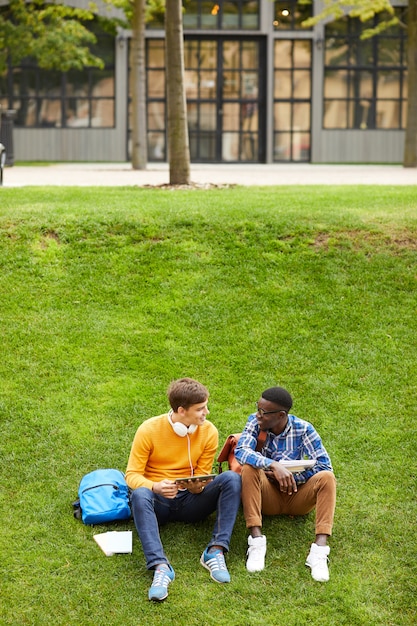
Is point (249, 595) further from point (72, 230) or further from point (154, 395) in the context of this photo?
point (72, 230)

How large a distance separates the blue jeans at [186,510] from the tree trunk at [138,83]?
55.4 feet

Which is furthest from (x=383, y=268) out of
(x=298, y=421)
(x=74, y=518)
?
(x=74, y=518)

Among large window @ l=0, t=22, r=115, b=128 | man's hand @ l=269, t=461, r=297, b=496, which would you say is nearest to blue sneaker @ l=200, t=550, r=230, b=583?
man's hand @ l=269, t=461, r=297, b=496

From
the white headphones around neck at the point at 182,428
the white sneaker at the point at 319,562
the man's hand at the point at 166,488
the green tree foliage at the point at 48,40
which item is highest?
the green tree foliage at the point at 48,40

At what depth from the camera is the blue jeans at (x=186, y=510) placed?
532 cm

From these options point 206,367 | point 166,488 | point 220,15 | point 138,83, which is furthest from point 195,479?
point 220,15

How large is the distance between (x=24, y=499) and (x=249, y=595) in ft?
6.02

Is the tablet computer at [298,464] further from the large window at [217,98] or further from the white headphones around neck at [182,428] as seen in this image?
the large window at [217,98]

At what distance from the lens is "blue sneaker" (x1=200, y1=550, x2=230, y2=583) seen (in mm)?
5230

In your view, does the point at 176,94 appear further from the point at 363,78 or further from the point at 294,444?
the point at 363,78

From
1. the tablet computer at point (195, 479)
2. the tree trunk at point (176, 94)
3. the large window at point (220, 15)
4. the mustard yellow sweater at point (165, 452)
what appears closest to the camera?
the tablet computer at point (195, 479)

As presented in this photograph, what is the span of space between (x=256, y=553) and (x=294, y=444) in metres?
0.75

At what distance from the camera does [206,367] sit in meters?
8.07

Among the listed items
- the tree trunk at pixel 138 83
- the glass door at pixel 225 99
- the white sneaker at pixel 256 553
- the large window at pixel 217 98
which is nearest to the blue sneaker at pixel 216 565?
the white sneaker at pixel 256 553
